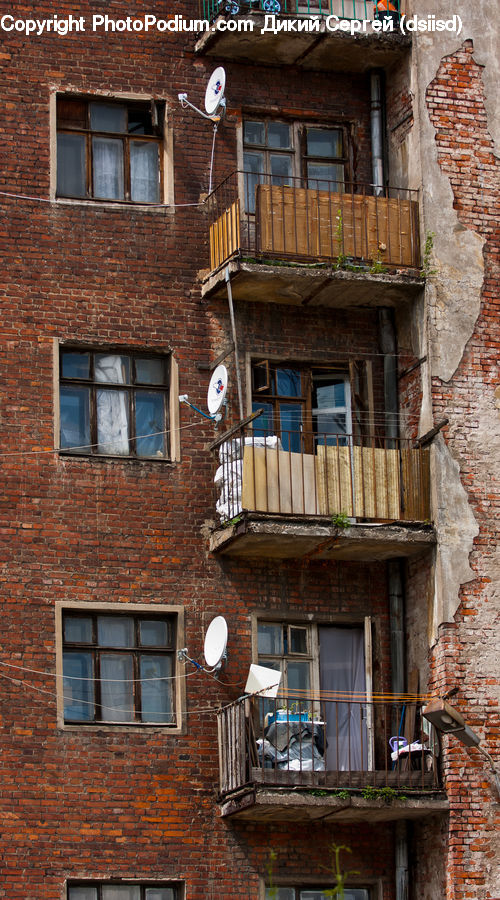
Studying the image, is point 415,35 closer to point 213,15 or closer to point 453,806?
point 213,15

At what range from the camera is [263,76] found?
24.6 metres

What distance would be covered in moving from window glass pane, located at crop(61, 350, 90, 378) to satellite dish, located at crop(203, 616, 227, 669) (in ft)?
10.8

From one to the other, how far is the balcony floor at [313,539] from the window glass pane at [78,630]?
1.71 m

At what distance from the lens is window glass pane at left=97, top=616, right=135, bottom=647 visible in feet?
72.9

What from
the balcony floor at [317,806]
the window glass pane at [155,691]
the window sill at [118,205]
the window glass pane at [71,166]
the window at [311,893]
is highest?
the window glass pane at [71,166]

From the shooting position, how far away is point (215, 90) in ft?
77.2

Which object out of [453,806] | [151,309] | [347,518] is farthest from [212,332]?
[453,806]

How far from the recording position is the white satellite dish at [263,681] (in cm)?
2203

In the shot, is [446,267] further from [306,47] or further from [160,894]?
[160,894]

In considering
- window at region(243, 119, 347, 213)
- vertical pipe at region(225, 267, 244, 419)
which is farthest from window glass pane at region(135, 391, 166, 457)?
window at region(243, 119, 347, 213)

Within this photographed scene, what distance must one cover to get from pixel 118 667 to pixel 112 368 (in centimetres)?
350

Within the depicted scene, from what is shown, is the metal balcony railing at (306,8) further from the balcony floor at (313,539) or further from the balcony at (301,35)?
the balcony floor at (313,539)

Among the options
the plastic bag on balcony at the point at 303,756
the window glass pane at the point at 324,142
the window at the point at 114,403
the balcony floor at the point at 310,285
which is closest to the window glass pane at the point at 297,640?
the plastic bag on balcony at the point at 303,756

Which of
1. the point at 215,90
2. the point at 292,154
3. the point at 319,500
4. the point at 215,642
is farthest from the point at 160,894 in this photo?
the point at 215,90
